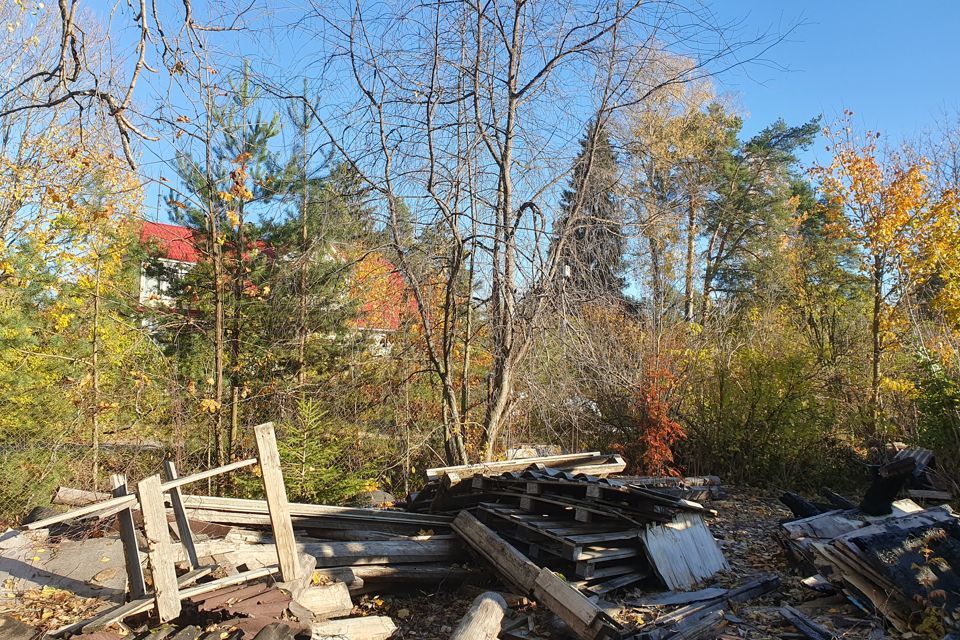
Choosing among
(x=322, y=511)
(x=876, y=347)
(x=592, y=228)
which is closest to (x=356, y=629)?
(x=322, y=511)

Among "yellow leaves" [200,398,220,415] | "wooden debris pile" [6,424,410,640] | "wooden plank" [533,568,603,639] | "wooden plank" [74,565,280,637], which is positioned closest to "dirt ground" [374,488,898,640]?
"wooden plank" [533,568,603,639]

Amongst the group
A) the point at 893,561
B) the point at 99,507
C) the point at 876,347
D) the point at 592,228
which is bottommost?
the point at 893,561

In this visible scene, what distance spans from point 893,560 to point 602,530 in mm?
2453

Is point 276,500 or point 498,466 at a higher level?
point 276,500

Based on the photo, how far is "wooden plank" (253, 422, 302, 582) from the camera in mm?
5047

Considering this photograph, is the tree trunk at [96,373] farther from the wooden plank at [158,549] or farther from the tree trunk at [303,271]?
→ the wooden plank at [158,549]

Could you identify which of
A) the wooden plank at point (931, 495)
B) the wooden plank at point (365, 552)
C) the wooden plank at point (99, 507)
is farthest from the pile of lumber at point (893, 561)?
the wooden plank at point (99, 507)

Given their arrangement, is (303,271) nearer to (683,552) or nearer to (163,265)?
(163,265)

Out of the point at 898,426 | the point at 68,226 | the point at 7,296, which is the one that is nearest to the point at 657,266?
the point at 898,426

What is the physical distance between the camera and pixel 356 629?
17.1 ft

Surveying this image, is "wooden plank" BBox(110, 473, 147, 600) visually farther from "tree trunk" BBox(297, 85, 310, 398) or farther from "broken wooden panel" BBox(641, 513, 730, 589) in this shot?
"tree trunk" BBox(297, 85, 310, 398)

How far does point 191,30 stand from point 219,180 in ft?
16.1

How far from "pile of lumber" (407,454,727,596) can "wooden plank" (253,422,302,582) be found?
2.40 metres

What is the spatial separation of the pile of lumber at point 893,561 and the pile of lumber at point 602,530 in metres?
0.97
